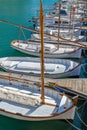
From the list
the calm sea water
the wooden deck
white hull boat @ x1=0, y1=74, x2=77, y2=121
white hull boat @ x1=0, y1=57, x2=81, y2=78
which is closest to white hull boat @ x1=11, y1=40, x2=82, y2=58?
the calm sea water

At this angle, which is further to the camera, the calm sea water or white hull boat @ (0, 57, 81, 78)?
white hull boat @ (0, 57, 81, 78)

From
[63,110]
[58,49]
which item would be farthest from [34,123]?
[58,49]

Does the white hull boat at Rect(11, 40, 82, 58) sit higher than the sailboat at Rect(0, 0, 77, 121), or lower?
higher

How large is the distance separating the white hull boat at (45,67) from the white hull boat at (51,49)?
430cm

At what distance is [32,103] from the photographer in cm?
2531

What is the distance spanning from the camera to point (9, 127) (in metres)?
25.3

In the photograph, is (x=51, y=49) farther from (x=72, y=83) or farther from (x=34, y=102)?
(x=34, y=102)

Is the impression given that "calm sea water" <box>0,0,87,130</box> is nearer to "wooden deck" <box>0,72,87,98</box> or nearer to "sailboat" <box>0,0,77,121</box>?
"sailboat" <box>0,0,77,121</box>

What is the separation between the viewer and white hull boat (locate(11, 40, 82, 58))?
3994 centimetres

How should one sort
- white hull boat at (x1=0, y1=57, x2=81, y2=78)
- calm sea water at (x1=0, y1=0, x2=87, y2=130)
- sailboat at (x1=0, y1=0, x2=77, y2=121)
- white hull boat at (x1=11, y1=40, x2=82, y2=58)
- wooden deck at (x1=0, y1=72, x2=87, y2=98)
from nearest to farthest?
sailboat at (x1=0, y1=0, x2=77, y2=121) → calm sea water at (x1=0, y1=0, x2=87, y2=130) → wooden deck at (x1=0, y1=72, x2=87, y2=98) → white hull boat at (x1=0, y1=57, x2=81, y2=78) → white hull boat at (x1=11, y1=40, x2=82, y2=58)

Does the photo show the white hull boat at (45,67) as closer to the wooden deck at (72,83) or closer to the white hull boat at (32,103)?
the wooden deck at (72,83)

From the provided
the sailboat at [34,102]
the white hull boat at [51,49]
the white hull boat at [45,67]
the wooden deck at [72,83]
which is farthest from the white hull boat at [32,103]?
the white hull boat at [51,49]

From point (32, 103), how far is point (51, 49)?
1715 cm

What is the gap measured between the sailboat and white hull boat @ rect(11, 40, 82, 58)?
12987mm
